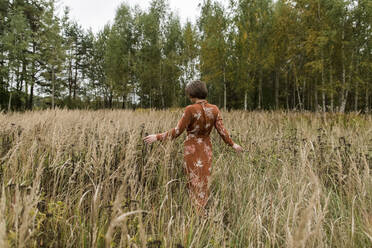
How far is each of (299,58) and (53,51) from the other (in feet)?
73.9

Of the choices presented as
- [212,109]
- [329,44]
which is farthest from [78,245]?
[329,44]

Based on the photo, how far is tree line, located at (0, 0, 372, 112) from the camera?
14.4m

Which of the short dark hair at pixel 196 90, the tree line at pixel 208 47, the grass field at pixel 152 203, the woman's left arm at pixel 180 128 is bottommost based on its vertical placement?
the grass field at pixel 152 203

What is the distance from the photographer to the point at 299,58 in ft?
65.9

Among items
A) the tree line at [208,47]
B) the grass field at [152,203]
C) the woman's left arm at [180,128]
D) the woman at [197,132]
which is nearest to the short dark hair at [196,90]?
the woman at [197,132]

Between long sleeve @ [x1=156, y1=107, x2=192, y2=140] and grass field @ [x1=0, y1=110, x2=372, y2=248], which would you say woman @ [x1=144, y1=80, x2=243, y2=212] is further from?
grass field @ [x1=0, y1=110, x2=372, y2=248]

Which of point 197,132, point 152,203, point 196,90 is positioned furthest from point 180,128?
point 152,203

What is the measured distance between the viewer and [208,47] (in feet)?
51.9

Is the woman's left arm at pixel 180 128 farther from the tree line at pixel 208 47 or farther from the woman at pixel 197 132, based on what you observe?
the tree line at pixel 208 47

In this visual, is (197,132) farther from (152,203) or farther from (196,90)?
(152,203)

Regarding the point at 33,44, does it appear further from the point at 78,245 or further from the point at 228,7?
the point at 78,245

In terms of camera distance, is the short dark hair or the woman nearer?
the woman

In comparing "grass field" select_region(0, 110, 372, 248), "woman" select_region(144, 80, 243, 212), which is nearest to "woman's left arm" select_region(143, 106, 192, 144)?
"woman" select_region(144, 80, 243, 212)

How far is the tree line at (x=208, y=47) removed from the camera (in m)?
14.4
